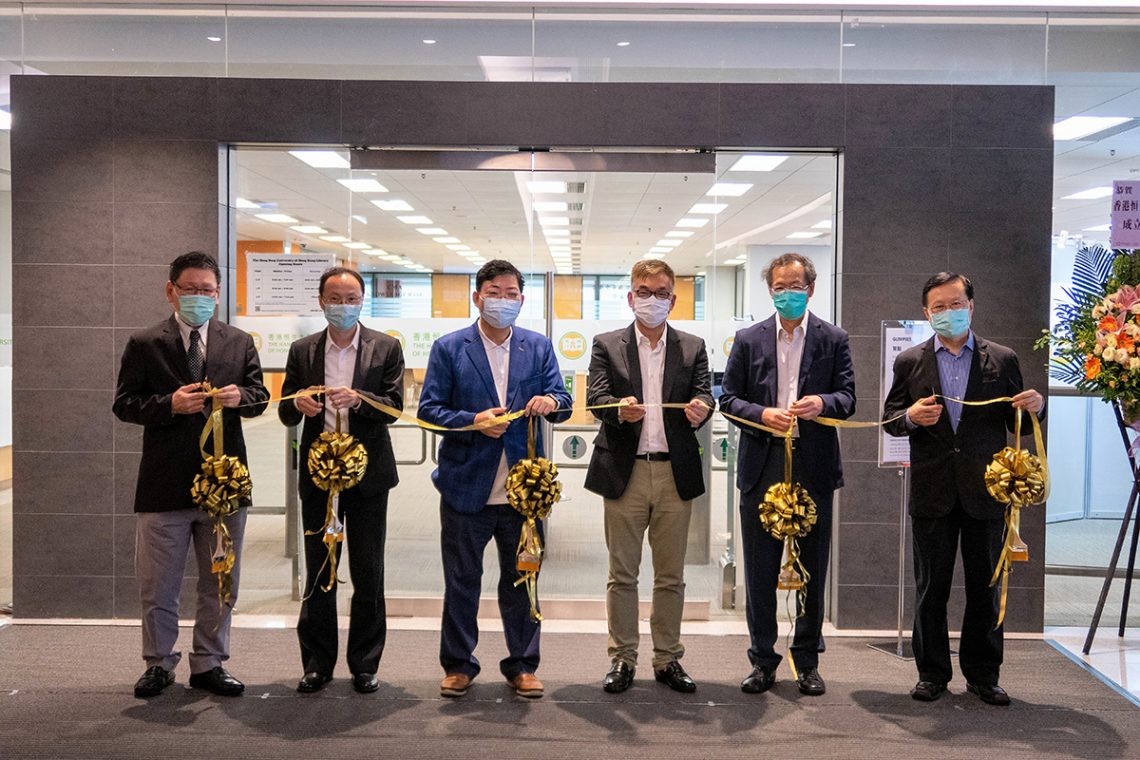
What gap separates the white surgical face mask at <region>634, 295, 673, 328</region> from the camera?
4.02 m

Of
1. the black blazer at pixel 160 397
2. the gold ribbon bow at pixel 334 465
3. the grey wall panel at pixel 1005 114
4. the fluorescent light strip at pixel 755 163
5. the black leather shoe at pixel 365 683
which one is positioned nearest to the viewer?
the gold ribbon bow at pixel 334 465

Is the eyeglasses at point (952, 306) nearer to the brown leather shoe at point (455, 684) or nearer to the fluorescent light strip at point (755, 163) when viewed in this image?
the fluorescent light strip at point (755, 163)

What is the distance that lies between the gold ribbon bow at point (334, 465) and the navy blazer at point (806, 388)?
1.58 meters

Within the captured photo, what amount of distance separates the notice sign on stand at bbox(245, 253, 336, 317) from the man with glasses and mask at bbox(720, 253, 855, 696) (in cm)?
249

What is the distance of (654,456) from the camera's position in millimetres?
4047

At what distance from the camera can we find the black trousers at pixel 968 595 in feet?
13.1

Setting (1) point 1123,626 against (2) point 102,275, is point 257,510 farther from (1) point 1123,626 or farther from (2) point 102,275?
(1) point 1123,626

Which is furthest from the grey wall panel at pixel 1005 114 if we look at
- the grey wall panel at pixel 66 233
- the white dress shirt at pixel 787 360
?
the grey wall panel at pixel 66 233

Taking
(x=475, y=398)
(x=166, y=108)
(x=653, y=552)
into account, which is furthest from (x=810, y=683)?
(x=166, y=108)

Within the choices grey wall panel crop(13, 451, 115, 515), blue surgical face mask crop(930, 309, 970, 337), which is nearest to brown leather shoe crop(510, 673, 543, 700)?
blue surgical face mask crop(930, 309, 970, 337)

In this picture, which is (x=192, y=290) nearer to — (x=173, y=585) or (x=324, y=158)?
(x=173, y=585)

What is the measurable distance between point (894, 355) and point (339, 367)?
2.75m

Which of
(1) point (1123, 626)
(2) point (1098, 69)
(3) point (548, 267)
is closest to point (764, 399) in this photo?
(3) point (548, 267)

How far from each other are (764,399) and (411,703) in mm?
1970
